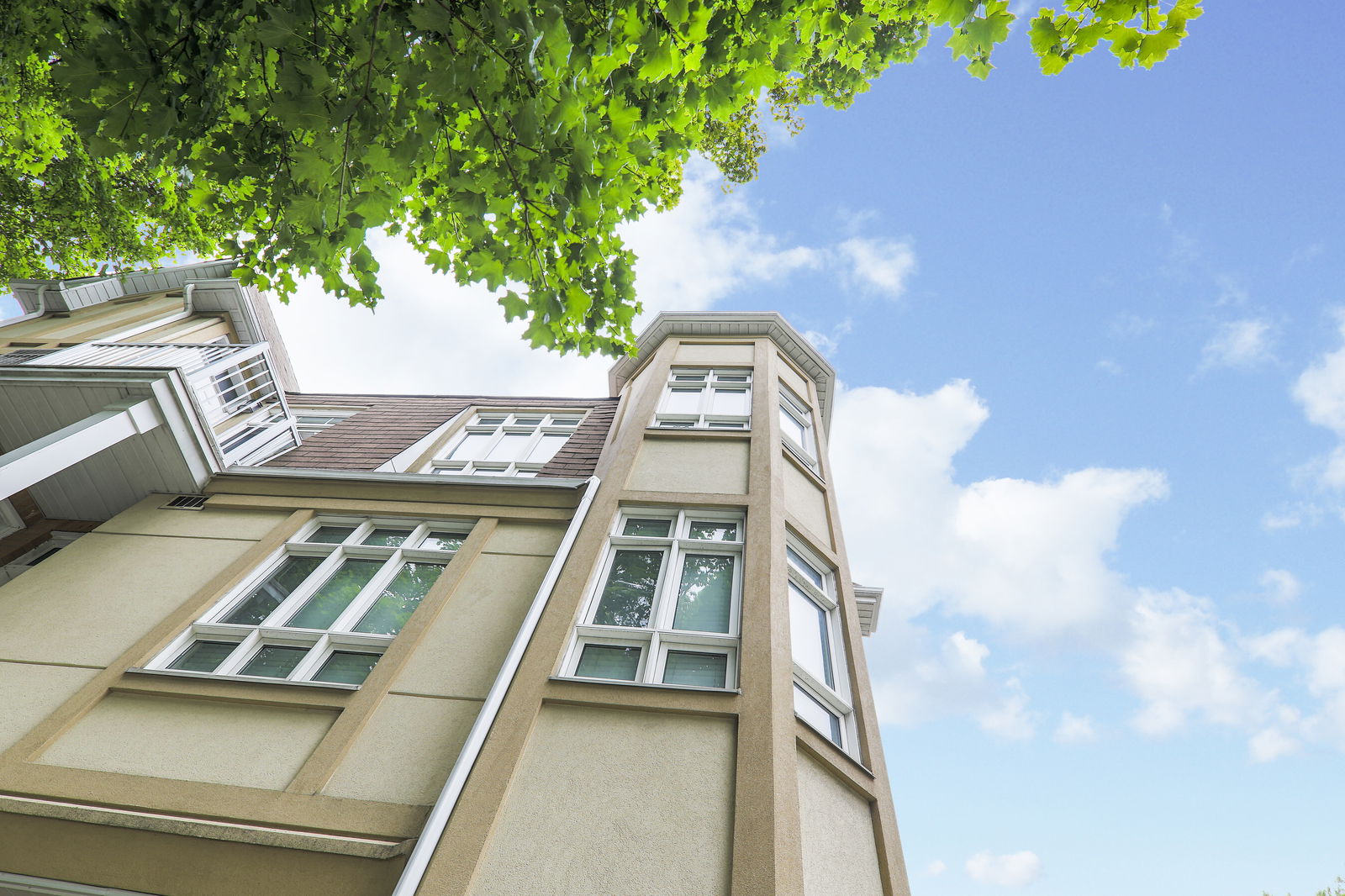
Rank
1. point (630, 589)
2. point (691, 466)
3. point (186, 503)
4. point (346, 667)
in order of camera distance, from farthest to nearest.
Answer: point (186, 503), point (691, 466), point (630, 589), point (346, 667)

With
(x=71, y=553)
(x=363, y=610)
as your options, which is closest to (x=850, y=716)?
(x=363, y=610)

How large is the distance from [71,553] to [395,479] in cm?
393

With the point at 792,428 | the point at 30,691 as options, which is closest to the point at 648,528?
the point at 792,428

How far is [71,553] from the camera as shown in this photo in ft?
27.7

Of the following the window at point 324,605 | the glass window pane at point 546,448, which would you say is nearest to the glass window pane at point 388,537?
the window at point 324,605

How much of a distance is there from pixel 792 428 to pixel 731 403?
3.83 feet

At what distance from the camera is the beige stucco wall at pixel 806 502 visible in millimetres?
8867

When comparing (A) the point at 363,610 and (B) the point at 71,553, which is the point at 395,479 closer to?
(A) the point at 363,610

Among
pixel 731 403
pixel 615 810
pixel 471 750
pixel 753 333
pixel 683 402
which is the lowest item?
pixel 615 810

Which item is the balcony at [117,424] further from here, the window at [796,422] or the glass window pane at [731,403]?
the window at [796,422]

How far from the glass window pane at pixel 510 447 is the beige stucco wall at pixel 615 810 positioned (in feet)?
24.8

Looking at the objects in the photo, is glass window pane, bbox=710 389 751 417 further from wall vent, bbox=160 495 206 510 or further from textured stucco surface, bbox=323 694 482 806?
wall vent, bbox=160 495 206 510

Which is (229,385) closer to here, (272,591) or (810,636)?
(272,591)

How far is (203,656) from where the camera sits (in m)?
7.11
